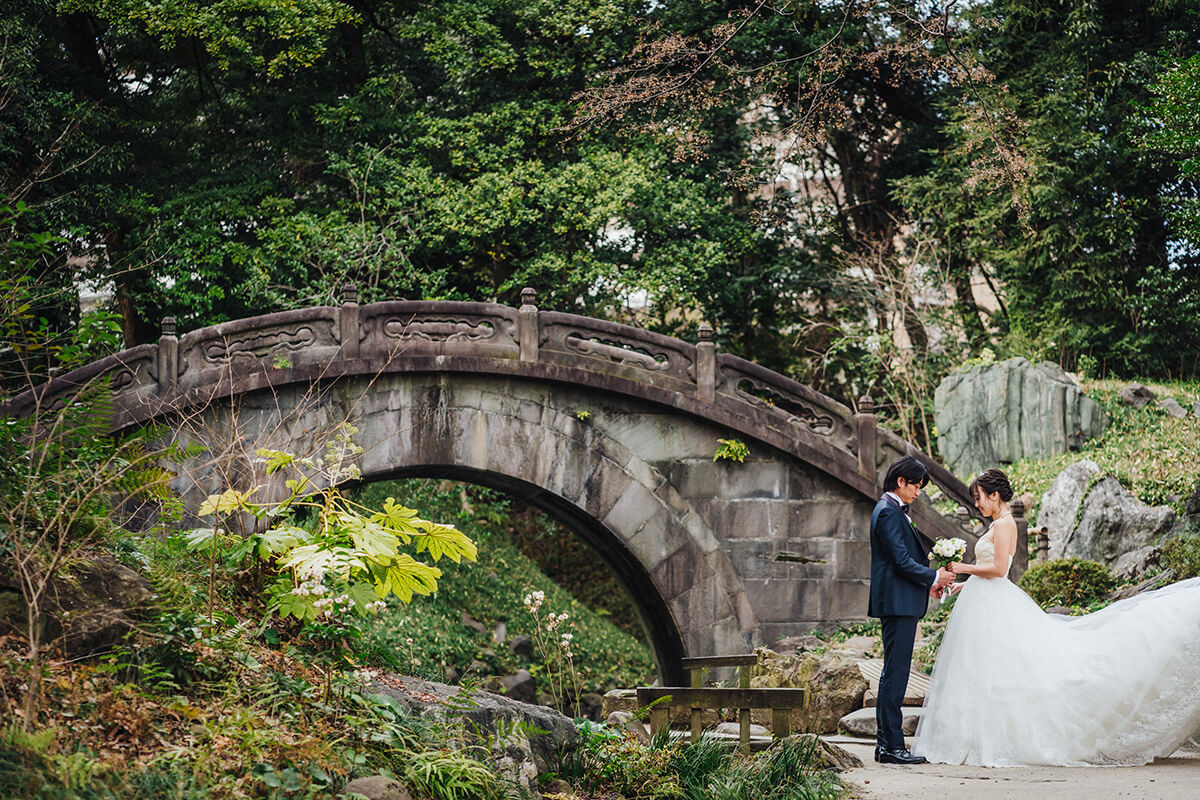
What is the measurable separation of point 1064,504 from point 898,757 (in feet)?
27.4

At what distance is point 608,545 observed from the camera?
1375 cm

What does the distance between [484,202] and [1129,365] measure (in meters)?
11.2

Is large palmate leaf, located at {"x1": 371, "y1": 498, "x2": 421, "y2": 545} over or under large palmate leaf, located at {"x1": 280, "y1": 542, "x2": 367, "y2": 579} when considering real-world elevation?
over

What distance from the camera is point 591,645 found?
20.8 meters

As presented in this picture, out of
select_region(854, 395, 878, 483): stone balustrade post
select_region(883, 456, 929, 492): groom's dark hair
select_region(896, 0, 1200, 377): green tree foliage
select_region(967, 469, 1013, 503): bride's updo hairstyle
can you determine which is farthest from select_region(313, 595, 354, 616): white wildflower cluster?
select_region(896, 0, 1200, 377): green tree foliage

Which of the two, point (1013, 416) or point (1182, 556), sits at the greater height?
point (1013, 416)

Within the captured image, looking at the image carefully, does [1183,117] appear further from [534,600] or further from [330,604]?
[330,604]

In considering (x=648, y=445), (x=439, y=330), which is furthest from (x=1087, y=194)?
(x=439, y=330)

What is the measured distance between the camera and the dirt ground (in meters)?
5.64

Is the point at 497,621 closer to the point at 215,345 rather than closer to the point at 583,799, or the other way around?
the point at 215,345

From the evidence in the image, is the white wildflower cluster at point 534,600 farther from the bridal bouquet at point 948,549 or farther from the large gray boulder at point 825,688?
the large gray boulder at point 825,688

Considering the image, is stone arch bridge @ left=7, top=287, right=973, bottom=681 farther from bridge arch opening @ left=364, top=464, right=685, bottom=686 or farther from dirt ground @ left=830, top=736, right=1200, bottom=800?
dirt ground @ left=830, top=736, right=1200, bottom=800

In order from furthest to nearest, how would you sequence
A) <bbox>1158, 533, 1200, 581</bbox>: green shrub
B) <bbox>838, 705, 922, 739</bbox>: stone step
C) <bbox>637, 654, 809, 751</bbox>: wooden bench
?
<bbox>1158, 533, 1200, 581</bbox>: green shrub, <bbox>838, 705, 922, 739</bbox>: stone step, <bbox>637, 654, 809, 751</bbox>: wooden bench

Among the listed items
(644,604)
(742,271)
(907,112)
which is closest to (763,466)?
(644,604)
